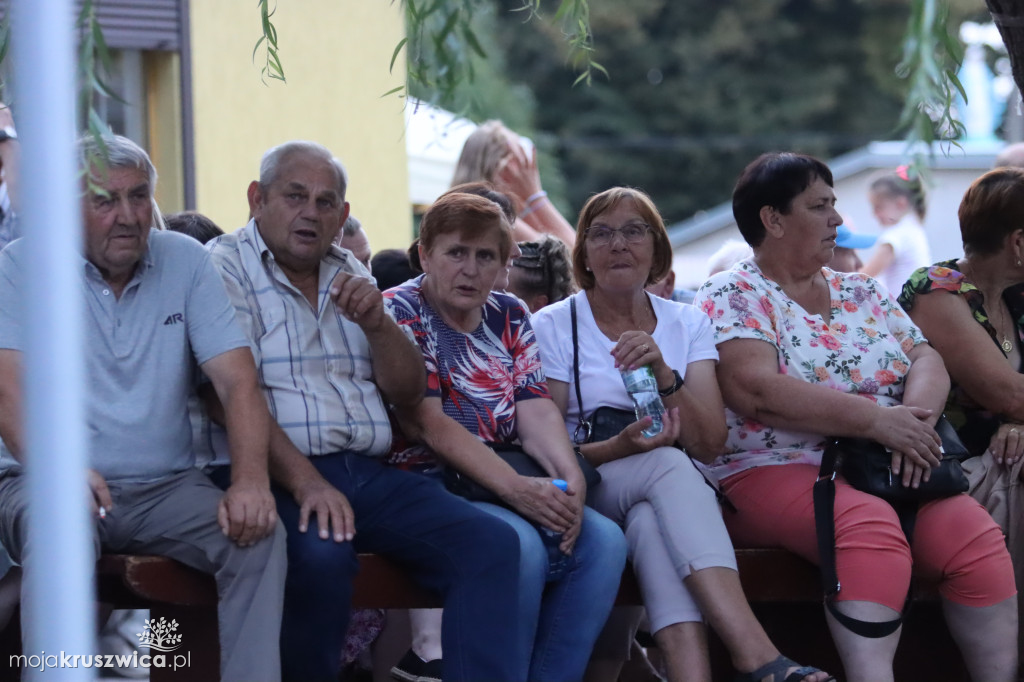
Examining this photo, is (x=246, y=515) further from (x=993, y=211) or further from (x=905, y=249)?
(x=905, y=249)

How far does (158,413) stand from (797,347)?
1991mm

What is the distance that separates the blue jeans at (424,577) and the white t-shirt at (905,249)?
449 cm

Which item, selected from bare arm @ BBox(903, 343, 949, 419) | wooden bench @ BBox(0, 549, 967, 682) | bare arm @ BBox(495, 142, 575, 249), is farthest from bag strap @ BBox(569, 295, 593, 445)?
bare arm @ BBox(495, 142, 575, 249)

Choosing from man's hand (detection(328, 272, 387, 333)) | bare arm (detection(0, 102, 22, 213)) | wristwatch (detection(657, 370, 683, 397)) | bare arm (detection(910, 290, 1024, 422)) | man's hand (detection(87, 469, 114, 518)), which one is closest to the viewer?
man's hand (detection(87, 469, 114, 518))

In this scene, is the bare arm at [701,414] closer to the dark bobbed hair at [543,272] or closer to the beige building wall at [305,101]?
the dark bobbed hair at [543,272]

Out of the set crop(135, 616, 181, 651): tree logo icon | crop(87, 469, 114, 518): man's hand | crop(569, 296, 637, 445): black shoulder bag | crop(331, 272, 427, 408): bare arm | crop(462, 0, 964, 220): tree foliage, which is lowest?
crop(135, 616, 181, 651): tree logo icon

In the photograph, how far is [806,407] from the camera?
Result: 12.8 ft

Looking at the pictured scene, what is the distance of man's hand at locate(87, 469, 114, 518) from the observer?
3227mm

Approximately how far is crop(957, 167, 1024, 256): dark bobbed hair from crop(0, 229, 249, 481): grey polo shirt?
2541 mm

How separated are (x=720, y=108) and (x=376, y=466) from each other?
23705 mm

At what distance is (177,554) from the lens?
332 cm

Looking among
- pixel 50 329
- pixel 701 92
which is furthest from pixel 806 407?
pixel 701 92

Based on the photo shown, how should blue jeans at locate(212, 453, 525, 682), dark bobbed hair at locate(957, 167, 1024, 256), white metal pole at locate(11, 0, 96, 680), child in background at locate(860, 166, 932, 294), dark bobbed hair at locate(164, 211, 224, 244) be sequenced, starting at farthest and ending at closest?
child in background at locate(860, 166, 932, 294) → dark bobbed hair at locate(164, 211, 224, 244) → dark bobbed hair at locate(957, 167, 1024, 256) → blue jeans at locate(212, 453, 525, 682) → white metal pole at locate(11, 0, 96, 680)

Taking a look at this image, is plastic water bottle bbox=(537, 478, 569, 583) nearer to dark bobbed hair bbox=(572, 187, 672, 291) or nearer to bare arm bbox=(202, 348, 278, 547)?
bare arm bbox=(202, 348, 278, 547)
